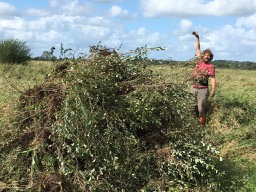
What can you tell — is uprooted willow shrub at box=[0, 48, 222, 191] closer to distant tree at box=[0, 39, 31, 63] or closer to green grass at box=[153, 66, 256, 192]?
green grass at box=[153, 66, 256, 192]

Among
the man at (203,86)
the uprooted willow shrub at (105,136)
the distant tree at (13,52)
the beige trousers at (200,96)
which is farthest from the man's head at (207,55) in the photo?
the distant tree at (13,52)

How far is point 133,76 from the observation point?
19.6 feet

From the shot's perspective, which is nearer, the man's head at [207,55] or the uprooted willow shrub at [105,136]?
the uprooted willow shrub at [105,136]

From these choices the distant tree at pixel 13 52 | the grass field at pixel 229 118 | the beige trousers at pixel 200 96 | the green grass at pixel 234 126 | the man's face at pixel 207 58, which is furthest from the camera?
the distant tree at pixel 13 52

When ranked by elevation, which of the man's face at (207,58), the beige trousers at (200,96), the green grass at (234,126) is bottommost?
the green grass at (234,126)

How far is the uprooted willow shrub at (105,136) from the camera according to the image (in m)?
5.13

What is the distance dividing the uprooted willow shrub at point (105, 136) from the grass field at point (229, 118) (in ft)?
1.60

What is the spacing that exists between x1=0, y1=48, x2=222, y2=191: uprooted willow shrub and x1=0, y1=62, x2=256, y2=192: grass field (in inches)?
19.2

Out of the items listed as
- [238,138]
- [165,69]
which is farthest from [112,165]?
[238,138]

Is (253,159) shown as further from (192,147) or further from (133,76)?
(133,76)

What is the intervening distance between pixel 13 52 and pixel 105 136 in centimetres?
2203

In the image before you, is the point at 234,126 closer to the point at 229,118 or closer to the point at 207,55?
the point at 229,118

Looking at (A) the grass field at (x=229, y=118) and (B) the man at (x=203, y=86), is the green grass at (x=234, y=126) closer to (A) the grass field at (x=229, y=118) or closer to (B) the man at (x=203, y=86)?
(A) the grass field at (x=229, y=118)

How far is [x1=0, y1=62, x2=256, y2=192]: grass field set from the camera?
6410mm
